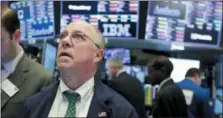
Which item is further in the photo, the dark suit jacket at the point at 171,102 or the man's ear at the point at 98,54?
the dark suit jacket at the point at 171,102

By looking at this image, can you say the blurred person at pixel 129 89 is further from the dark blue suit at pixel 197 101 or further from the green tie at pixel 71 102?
the green tie at pixel 71 102

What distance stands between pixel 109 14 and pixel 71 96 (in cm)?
390

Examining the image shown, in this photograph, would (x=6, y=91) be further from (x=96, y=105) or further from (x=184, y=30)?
(x=184, y=30)

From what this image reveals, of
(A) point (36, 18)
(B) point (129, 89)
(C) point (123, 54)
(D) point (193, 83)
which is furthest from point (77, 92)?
(C) point (123, 54)

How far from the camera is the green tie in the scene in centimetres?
177

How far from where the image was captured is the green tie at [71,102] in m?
1.77

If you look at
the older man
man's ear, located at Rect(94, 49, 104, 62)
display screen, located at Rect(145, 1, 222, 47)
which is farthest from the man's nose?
display screen, located at Rect(145, 1, 222, 47)

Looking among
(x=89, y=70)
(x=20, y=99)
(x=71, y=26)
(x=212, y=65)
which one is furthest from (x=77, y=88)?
(x=212, y=65)

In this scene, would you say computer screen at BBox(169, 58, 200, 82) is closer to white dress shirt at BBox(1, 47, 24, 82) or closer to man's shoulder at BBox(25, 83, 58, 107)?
white dress shirt at BBox(1, 47, 24, 82)

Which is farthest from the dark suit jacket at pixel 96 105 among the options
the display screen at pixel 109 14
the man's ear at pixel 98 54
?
the display screen at pixel 109 14

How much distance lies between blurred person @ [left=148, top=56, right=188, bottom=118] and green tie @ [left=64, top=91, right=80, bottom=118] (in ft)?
7.69

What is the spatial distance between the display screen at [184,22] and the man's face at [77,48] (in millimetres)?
3859

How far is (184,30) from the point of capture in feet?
18.9

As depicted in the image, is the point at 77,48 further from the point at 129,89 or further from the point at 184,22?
the point at 184,22
